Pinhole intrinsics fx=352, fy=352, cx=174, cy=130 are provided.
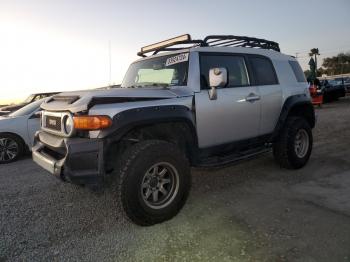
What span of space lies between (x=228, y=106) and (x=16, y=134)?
5401mm

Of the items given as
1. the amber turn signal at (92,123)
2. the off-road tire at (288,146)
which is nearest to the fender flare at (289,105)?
the off-road tire at (288,146)

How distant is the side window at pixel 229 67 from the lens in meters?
4.69

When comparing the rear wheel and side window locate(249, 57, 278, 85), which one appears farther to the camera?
the rear wheel

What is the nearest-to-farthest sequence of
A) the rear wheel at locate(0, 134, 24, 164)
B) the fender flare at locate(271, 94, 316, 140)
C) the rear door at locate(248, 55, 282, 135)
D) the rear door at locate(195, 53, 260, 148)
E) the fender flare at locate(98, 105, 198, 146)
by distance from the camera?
the fender flare at locate(98, 105, 198, 146)
the rear door at locate(195, 53, 260, 148)
the rear door at locate(248, 55, 282, 135)
the fender flare at locate(271, 94, 316, 140)
the rear wheel at locate(0, 134, 24, 164)

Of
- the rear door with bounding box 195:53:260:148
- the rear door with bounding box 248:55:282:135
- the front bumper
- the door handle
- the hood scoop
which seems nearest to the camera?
the front bumper

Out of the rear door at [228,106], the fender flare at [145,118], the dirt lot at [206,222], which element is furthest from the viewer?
the rear door at [228,106]

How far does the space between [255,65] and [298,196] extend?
2095 millimetres

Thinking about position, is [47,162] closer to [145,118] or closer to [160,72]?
[145,118]

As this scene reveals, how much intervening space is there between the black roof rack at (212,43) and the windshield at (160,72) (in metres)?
0.29

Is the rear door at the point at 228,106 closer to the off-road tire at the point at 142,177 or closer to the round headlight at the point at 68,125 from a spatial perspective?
the off-road tire at the point at 142,177

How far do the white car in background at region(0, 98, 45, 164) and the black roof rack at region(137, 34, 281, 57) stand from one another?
145 inches

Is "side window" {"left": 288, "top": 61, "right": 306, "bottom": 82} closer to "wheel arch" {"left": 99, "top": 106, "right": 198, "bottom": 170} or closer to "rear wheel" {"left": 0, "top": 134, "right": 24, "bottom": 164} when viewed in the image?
"wheel arch" {"left": 99, "top": 106, "right": 198, "bottom": 170}

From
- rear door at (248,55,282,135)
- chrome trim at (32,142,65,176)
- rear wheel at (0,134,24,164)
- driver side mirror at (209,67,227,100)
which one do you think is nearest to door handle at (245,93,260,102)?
rear door at (248,55,282,135)

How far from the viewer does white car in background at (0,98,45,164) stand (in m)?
7.86
